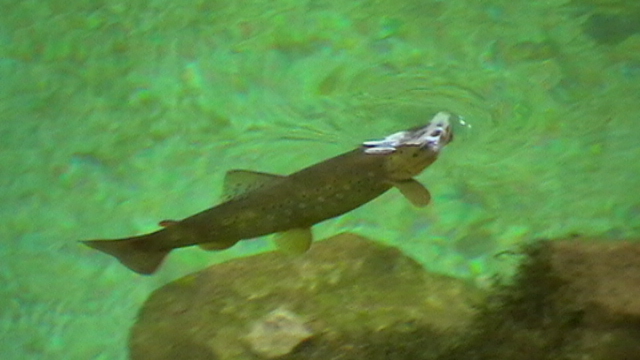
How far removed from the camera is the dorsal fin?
2789mm

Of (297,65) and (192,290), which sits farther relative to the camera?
(297,65)

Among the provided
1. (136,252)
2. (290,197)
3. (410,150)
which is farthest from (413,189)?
(136,252)

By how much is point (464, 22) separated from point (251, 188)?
2.77 m

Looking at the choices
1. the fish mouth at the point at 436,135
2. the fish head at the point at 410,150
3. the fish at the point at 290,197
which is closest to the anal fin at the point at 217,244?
the fish at the point at 290,197

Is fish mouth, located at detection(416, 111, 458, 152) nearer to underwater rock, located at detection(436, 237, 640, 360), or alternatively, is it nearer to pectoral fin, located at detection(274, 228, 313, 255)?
pectoral fin, located at detection(274, 228, 313, 255)

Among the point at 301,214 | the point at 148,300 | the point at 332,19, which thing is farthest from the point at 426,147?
the point at 332,19

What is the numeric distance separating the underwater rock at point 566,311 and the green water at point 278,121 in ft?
1.28

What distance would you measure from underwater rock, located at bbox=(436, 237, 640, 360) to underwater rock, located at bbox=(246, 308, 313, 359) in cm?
66

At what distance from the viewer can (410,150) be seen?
9.05 feet

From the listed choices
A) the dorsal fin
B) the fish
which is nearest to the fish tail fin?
the fish

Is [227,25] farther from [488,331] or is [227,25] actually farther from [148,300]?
[488,331]

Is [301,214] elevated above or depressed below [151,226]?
above

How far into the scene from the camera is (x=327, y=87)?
465 centimetres

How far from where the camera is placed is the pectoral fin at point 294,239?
2.85 meters
